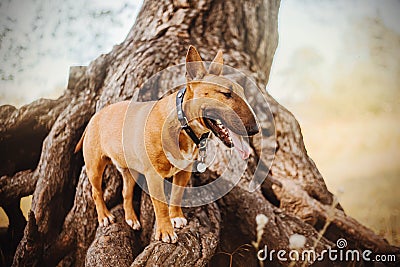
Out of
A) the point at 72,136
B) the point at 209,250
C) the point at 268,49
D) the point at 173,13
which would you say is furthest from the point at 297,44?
the point at 72,136

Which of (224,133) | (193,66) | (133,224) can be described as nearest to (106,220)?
(133,224)

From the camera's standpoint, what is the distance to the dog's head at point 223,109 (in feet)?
6.04

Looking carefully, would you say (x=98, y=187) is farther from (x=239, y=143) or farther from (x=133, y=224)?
(x=239, y=143)

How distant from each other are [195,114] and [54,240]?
45.4 inches

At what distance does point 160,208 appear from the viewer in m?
2.00

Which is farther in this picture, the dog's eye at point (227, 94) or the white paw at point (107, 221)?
the white paw at point (107, 221)

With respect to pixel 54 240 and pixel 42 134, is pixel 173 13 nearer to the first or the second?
pixel 42 134

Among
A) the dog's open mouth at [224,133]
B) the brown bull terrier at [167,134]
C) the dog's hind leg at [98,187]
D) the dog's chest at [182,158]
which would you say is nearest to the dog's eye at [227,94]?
the brown bull terrier at [167,134]

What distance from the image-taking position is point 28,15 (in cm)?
253

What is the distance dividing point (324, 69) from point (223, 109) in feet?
2.66

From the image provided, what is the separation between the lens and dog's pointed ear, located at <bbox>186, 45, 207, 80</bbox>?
1914 millimetres

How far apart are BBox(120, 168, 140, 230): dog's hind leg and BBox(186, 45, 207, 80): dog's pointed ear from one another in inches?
24.9

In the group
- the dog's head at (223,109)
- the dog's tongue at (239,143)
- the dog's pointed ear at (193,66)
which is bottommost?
the dog's tongue at (239,143)

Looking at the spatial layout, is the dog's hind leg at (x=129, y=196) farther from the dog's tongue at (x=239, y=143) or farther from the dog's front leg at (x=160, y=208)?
the dog's tongue at (x=239, y=143)
